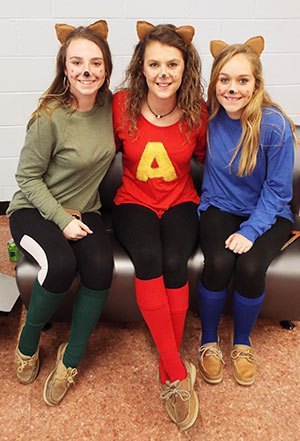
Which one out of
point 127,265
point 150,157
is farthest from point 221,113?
point 127,265

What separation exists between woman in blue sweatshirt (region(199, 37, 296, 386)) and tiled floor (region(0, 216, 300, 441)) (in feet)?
0.27

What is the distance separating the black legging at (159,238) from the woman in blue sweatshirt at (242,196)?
73mm

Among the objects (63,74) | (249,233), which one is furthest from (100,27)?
(249,233)

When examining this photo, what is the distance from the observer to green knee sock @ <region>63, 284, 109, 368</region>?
136cm

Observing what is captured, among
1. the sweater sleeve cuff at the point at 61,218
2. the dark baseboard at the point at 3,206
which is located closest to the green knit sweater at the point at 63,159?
the sweater sleeve cuff at the point at 61,218

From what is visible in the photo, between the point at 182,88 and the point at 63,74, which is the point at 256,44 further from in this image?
the point at 63,74

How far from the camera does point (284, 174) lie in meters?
1.46

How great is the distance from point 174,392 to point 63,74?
1128 millimetres

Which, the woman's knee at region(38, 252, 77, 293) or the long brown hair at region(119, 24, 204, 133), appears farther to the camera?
the long brown hair at region(119, 24, 204, 133)

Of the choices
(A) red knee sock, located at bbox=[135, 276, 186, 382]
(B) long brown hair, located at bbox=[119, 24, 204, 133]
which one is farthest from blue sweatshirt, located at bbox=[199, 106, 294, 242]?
(A) red knee sock, located at bbox=[135, 276, 186, 382]

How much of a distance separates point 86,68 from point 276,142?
696mm

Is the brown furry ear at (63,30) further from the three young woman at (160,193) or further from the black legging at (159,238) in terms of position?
the black legging at (159,238)

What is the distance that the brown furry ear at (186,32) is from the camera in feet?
4.55

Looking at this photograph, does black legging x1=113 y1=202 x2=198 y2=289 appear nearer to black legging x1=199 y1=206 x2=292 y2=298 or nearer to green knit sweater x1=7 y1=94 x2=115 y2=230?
black legging x1=199 y1=206 x2=292 y2=298
